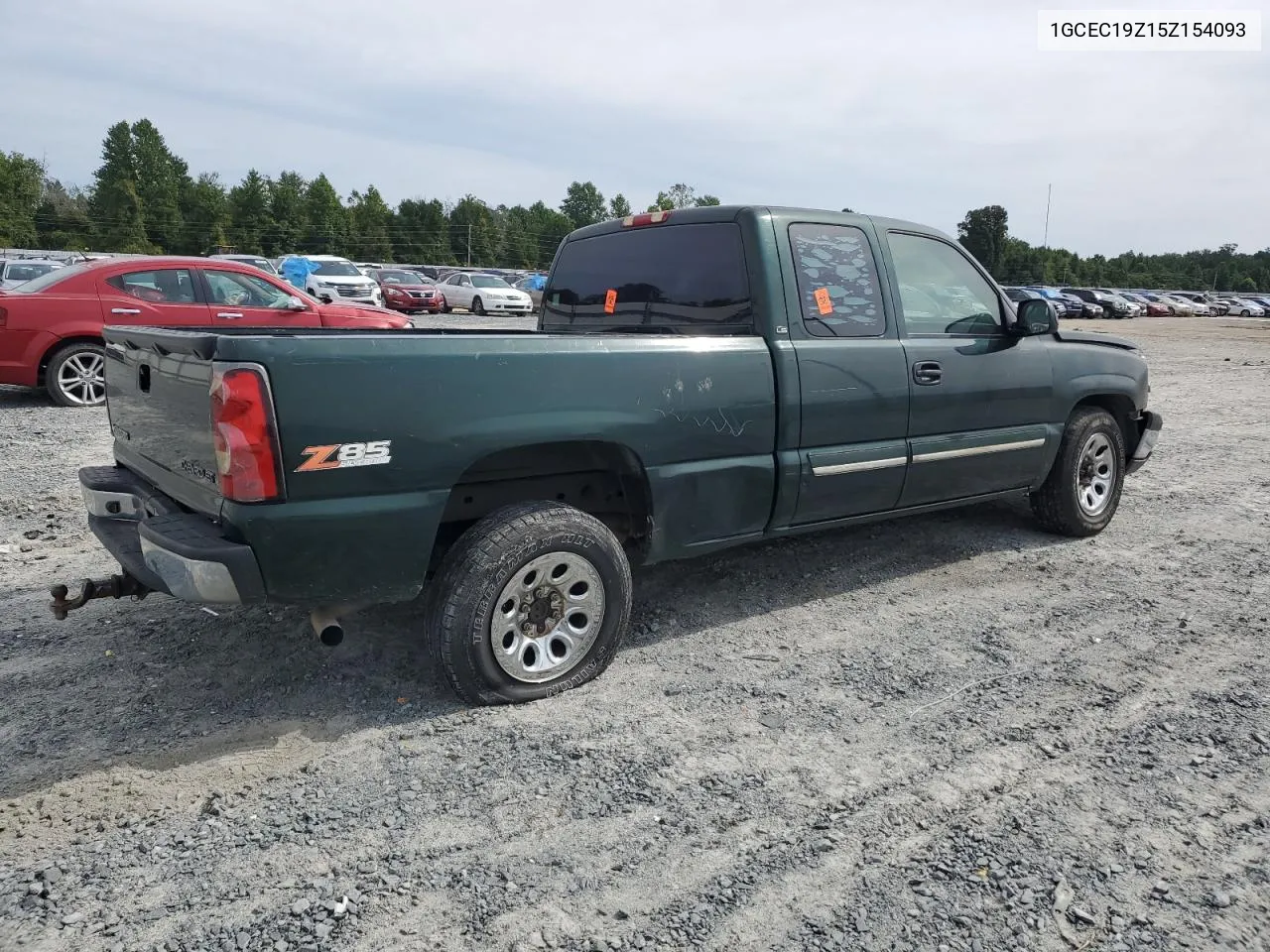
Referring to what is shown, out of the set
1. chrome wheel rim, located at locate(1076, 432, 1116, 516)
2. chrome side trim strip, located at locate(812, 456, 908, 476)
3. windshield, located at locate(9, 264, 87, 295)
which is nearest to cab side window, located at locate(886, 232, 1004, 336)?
chrome side trim strip, located at locate(812, 456, 908, 476)

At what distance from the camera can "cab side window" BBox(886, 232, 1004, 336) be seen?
4.73 meters

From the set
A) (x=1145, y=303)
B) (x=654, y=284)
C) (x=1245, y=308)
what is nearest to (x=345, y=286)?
(x=654, y=284)

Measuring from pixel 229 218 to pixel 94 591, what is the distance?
74.1m

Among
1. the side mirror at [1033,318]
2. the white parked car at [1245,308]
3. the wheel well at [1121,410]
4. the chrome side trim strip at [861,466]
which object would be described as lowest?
the chrome side trim strip at [861,466]

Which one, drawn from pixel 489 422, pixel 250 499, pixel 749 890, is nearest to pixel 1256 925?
pixel 749 890

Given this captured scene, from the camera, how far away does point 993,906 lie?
7.99 feet

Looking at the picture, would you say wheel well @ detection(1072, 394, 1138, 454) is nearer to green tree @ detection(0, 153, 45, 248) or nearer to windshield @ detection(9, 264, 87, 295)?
windshield @ detection(9, 264, 87, 295)

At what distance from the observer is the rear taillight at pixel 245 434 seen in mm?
2869

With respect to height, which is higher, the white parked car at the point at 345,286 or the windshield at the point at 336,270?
the windshield at the point at 336,270

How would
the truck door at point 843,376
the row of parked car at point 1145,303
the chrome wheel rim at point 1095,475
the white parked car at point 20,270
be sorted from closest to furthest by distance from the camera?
the truck door at point 843,376, the chrome wheel rim at point 1095,475, the white parked car at point 20,270, the row of parked car at point 1145,303

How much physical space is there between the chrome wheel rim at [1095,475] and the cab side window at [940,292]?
125cm

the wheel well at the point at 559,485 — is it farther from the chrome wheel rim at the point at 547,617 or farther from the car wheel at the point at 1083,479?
the car wheel at the point at 1083,479

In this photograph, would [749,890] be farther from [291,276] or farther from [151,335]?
[291,276]

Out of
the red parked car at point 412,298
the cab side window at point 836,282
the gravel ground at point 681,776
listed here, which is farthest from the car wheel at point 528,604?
the red parked car at point 412,298
